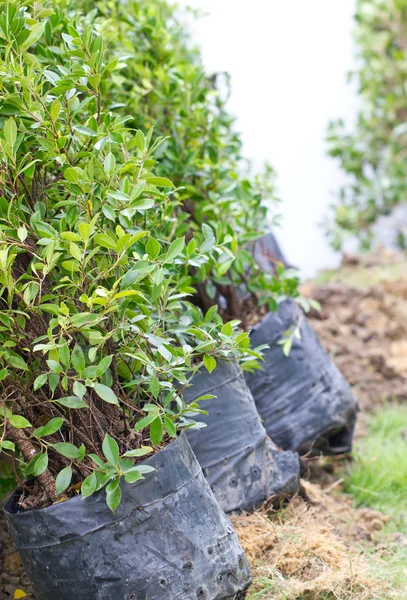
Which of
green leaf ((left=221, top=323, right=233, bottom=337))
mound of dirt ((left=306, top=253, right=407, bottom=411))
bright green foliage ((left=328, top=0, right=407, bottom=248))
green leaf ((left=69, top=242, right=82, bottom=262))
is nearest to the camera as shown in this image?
green leaf ((left=69, top=242, right=82, bottom=262))

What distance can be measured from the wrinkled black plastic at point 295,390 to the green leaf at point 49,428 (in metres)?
1.09

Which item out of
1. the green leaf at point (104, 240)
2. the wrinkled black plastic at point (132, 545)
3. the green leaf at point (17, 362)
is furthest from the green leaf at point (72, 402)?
the green leaf at point (104, 240)

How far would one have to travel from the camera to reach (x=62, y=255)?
1.66 m

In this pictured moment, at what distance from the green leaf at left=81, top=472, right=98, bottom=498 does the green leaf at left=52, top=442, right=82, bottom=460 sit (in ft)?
0.21

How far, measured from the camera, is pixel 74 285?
1.57 meters

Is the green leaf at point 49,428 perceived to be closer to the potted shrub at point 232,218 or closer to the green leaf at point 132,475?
the green leaf at point 132,475

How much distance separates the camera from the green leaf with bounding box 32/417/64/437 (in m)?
1.59

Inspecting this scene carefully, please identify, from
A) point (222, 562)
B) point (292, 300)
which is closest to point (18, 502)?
point (222, 562)

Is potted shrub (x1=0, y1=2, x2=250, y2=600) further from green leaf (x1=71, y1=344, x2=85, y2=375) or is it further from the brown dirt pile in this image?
the brown dirt pile

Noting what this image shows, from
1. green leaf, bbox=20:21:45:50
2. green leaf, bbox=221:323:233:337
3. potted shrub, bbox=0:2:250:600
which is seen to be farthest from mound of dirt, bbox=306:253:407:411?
green leaf, bbox=20:21:45:50

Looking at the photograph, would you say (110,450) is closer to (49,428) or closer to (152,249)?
(49,428)

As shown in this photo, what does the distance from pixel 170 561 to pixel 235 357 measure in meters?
0.67

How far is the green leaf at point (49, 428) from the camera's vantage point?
1591mm

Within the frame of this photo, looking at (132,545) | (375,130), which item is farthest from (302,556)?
(375,130)
